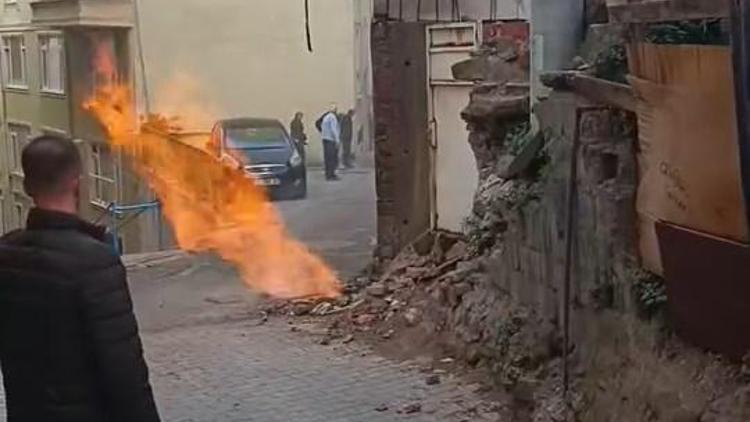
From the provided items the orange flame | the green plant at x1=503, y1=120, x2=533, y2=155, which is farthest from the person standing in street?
→ the green plant at x1=503, y1=120, x2=533, y2=155

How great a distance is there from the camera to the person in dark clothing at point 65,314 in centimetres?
392

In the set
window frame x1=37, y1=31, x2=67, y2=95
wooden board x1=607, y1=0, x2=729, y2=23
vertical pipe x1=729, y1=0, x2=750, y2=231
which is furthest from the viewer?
window frame x1=37, y1=31, x2=67, y2=95

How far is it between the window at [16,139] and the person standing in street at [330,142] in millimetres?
10107

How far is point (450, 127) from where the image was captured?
488 inches

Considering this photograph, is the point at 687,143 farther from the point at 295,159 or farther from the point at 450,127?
the point at 295,159

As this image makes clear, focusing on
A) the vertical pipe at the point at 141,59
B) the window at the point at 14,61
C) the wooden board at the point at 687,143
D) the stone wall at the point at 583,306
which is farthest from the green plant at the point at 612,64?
the window at the point at 14,61

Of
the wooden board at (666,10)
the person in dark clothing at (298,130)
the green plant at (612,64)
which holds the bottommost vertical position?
the person in dark clothing at (298,130)

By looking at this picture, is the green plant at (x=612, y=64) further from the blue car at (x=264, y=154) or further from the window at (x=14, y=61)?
the window at (x=14, y=61)

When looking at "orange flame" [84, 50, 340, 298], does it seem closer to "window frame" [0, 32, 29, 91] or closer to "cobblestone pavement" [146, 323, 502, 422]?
"cobblestone pavement" [146, 323, 502, 422]

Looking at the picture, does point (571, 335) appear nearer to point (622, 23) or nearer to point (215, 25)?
point (622, 23)

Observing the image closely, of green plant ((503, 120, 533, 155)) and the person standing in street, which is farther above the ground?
green plant ((503, 120, 533, 155))

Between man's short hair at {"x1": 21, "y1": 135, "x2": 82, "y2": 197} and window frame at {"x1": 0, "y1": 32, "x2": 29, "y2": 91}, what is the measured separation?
3061 centimetres

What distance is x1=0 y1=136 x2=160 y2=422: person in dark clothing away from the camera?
3.92 m

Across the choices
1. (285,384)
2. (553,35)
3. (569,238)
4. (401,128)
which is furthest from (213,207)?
(569,238)
